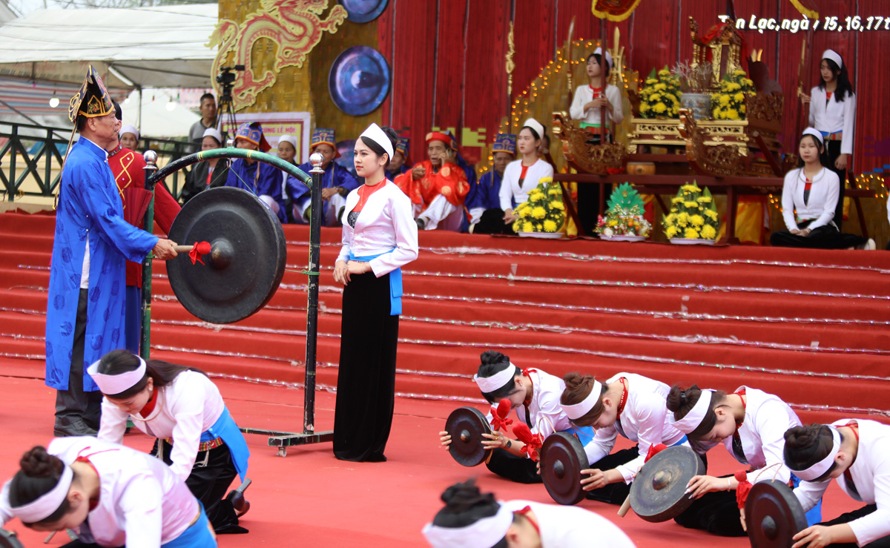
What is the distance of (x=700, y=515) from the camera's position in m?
5.00

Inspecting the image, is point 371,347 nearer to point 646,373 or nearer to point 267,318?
point 646,373

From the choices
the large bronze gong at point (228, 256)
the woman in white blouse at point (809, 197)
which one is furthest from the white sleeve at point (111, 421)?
the woman in white blouse at point (809, 197)

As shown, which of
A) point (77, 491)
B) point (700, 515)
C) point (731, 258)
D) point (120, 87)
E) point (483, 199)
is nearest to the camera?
point (77, 491)

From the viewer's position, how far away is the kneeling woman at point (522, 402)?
5.64 metres

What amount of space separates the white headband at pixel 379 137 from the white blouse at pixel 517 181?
13.7 ft

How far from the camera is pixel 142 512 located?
3150 mm

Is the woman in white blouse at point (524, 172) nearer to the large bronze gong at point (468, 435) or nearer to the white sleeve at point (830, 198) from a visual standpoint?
the white sleeve at point (830, 198)

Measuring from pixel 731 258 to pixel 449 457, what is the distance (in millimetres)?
3197

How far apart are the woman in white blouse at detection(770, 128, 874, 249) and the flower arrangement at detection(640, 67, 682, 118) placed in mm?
1386

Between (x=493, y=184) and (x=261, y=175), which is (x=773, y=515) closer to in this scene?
(x=493, y=184)

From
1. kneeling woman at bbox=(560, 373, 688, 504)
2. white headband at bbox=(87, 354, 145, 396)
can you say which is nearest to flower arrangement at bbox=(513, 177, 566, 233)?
kneeling woman at bbox=(560, 373, 688, 504)

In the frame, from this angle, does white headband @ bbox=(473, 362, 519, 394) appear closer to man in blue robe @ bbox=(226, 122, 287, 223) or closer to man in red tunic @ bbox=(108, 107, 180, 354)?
man in red tunic @ bbox=(108, 107, 180, 354)

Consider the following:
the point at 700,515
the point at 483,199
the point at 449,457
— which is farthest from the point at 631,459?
the point at 483,199

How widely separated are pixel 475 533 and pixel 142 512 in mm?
1025
